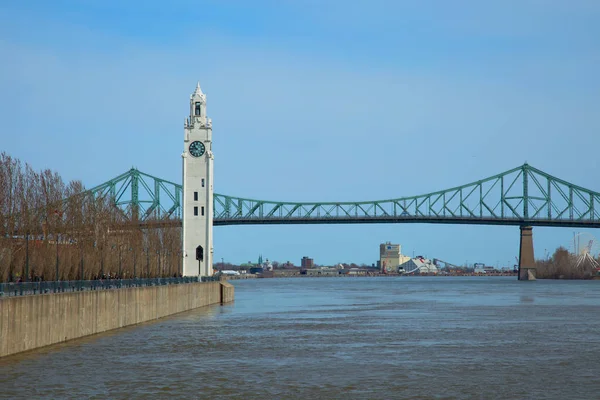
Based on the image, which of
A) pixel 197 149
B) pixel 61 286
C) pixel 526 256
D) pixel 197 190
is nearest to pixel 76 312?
pixel 61 286

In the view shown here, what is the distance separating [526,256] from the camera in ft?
563

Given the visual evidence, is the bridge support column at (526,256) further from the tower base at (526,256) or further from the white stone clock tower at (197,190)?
the white stone clock tower at (197,190)

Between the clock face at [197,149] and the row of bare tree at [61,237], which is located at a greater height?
the clock face at [197,149]

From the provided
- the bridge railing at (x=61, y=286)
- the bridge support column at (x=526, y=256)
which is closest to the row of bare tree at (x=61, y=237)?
the bridge railing at (x=61, y=286)

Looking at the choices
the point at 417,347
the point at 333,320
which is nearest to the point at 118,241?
the point at 333,320

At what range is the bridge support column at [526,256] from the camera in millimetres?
165250

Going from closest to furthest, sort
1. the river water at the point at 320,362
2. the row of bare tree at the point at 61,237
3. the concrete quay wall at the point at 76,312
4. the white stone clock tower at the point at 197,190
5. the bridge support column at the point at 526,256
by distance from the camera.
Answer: the river water at the point at 320,362 < the concrete quay wall at the point at 76,312 < the row of bare tree at the point at 61,237 < the white stone clock tower at the point at 197,190 < the bridge support column at the point at 526,256

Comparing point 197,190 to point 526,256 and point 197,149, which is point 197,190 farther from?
point 526,256

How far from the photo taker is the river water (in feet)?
92.3

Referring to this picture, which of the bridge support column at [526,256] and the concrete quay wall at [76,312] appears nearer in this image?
the concrete quay wall at [76,312]

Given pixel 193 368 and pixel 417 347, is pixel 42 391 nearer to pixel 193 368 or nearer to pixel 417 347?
pixel 193 368

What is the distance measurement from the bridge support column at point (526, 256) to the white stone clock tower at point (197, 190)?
9037 cm

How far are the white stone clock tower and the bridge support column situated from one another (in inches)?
3558

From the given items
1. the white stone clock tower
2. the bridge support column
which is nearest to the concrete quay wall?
the white stone clock tower
